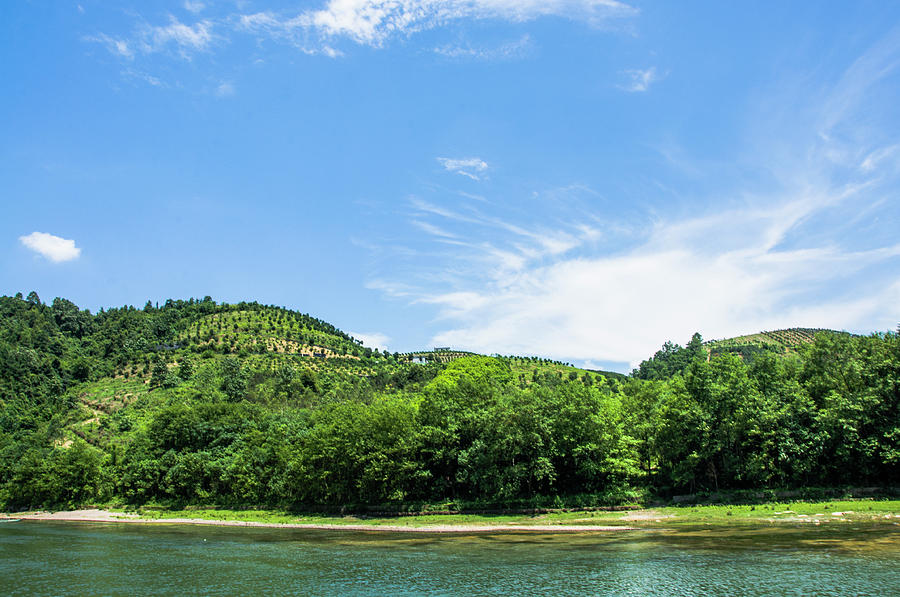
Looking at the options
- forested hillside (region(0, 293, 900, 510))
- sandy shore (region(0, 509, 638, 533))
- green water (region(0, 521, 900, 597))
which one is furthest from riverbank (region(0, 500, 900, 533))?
green water (region(0, 521, 900, 597))

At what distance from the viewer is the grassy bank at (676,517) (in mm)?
45000

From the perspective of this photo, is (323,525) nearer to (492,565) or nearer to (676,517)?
(492,565)

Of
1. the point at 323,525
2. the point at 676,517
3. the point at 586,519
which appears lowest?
the point at 323,525

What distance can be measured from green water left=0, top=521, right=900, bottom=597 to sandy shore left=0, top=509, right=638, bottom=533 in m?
4.85

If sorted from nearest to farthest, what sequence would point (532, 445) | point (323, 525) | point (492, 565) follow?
point (492, 565), point (532, 445), point (323, 525)

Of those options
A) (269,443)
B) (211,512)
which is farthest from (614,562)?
(211,512)

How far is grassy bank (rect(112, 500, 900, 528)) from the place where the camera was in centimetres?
4500

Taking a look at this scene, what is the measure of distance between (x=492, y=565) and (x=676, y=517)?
2562 centimetres

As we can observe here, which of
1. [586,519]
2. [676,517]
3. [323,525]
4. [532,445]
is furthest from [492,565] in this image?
[323,525]

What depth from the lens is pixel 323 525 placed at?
64062 millimetres

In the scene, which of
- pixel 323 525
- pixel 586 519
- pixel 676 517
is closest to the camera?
pixel 676 517

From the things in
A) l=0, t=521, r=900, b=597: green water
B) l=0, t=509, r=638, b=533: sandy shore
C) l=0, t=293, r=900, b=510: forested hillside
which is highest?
l=0, t=293, r=900, b=510: forested hillside

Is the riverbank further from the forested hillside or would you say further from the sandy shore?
the forested hillside

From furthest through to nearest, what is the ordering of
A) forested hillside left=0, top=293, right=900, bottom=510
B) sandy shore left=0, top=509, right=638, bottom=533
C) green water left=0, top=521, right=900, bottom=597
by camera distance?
forested hillside left=0, top=293, right=900, bottom=510, sandy shore left=0, top=509, right=638, bottom=533, green water left=0, top=521, right=900, bottom=597
